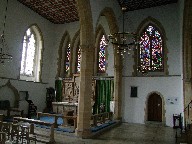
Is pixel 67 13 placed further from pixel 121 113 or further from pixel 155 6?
pixel 121 113

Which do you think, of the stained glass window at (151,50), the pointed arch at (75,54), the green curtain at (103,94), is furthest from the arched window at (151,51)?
the pointed arch at (75,54)

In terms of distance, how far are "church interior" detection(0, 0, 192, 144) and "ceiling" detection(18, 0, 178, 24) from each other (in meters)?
0.06

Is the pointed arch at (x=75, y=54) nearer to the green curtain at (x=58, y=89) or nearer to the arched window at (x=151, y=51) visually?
the green curtain at (x=58, y=89)

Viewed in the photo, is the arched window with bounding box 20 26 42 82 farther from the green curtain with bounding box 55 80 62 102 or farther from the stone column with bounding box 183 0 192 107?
the stone column with bounding box 183 0 192 107

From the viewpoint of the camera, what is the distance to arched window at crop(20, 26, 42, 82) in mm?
13156

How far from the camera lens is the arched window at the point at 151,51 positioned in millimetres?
12094

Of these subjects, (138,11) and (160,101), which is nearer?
(160,101)

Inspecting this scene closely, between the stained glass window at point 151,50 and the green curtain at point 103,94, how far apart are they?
2423 mm

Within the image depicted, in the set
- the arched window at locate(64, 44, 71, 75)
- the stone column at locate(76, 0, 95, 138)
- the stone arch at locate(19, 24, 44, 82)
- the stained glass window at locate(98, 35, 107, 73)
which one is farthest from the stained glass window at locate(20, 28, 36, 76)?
the stone column at locate(76, 0, 95, 138)

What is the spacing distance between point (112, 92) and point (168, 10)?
20.2 feet

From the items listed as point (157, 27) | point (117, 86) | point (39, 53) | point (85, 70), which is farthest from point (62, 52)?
point (85, 70)

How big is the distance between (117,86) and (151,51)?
3107 mm

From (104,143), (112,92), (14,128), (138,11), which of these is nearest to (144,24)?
(138,11)

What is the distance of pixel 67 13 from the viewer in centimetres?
1348
